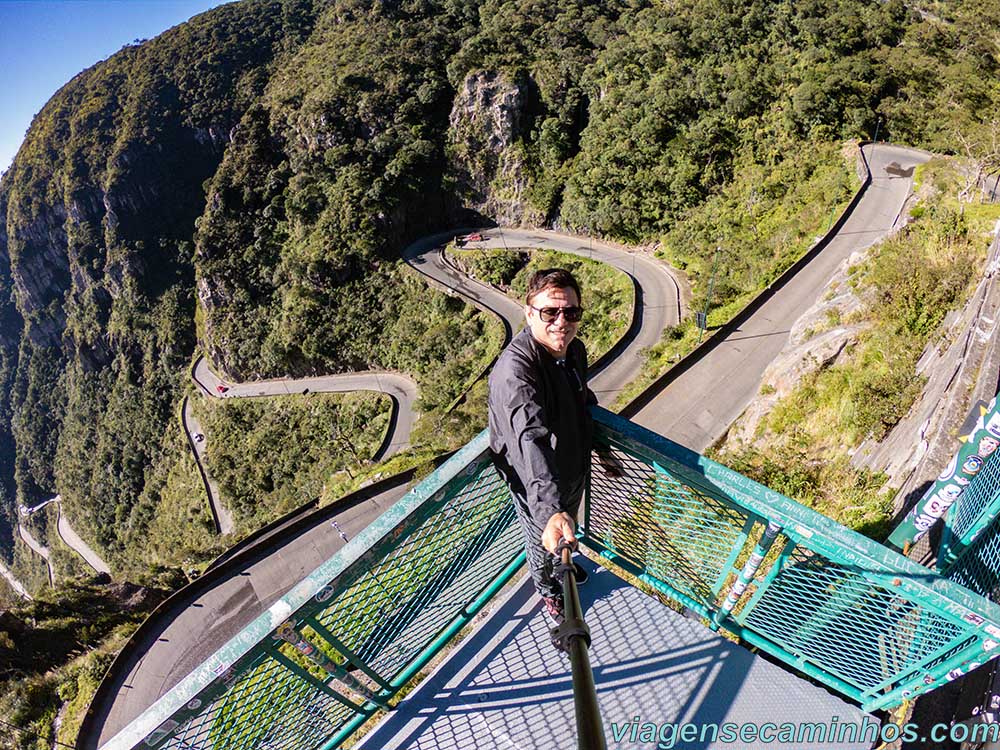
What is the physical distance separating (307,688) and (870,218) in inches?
890

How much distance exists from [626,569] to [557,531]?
172cm

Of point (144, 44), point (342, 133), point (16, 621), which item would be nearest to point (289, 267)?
point (342, 133)

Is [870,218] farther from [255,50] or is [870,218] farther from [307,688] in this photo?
[255,50]

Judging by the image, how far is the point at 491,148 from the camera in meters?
38.9

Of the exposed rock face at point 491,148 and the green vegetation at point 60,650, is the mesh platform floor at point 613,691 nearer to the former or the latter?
the green vegetation at point 60,650

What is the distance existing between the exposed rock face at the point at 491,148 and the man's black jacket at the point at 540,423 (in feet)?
120

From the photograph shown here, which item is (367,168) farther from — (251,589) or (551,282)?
(551,282)

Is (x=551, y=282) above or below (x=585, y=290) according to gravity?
above

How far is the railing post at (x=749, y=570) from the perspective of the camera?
2.01 meters

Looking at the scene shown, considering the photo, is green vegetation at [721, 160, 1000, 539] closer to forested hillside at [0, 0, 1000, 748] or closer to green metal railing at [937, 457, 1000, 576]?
green metal railing at [937, 457, 1000, 576]

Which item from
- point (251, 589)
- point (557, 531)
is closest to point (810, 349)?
point (557, 531)

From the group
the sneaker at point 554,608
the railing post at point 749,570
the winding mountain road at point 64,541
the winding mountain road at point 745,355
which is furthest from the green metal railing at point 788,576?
the winding mountain road at point 64,541

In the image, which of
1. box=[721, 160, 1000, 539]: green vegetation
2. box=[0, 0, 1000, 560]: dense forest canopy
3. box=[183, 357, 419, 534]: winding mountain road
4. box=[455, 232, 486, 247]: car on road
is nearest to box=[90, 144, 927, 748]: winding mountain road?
box=[721, 160, 1000, 539]: green vegetation

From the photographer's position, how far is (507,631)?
3.03 m
